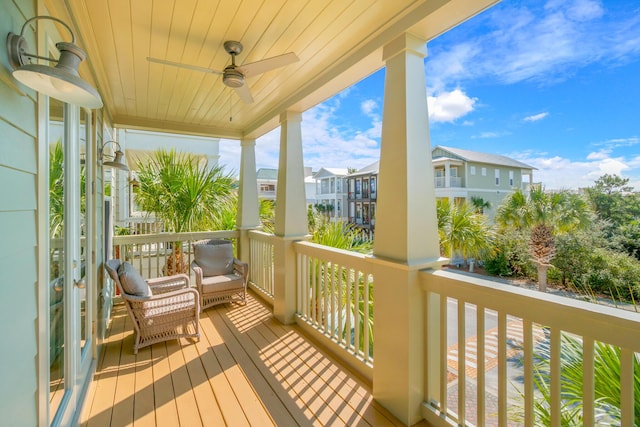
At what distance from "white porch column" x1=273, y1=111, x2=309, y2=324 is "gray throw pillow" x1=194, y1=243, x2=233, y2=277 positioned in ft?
3.42

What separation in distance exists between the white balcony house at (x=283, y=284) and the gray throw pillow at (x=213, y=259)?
36.5 inches

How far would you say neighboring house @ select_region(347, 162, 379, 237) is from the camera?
4.40 metres

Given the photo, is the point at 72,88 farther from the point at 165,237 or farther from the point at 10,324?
the point at 165,237

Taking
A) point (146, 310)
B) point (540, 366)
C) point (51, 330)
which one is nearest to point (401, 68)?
point (540, 366)

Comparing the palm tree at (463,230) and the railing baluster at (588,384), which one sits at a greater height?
the palm tree at (463,230)

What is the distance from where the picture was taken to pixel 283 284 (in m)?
3.66

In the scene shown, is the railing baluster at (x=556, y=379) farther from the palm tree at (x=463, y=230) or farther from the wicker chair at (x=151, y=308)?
the wicker chair at (x=151, y=308)

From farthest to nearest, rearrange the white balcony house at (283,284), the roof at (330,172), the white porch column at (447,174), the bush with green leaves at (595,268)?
1. the roof at (330,172)
2. the white porch column at (447,174)
3. the bush with green leaves at (595,268)
4. the white balcony house at (283,284)

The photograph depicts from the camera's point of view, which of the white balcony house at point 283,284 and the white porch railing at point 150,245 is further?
the white porch railing at point 150,245

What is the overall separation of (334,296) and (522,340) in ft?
5.54

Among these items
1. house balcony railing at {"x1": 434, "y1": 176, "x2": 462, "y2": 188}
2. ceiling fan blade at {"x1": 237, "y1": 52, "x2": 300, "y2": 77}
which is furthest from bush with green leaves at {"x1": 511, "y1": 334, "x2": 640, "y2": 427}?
ceiling fan blade at {"x1": 237, "y1": 52, "x2": 300, "y2": 77}

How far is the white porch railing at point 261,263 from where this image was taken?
4383mm

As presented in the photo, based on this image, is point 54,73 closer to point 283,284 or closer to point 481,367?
point 481,367

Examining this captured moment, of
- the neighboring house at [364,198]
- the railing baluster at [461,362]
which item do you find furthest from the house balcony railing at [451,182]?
the railing baluster at [461,362]
